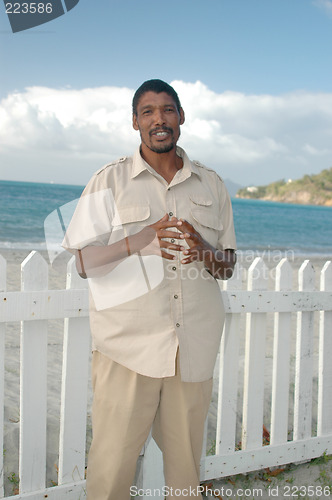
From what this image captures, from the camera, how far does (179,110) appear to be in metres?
2.27

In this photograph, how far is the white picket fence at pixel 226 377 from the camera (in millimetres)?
2598

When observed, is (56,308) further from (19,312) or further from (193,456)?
(193,456)

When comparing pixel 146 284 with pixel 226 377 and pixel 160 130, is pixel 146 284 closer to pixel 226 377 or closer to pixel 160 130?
pixel 160 130

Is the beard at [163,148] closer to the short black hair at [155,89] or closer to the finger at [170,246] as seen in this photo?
the short black hair at [155,89]

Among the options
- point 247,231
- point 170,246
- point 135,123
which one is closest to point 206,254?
point 170,246

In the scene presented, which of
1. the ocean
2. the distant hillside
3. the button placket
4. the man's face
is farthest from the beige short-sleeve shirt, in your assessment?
the distant hillside

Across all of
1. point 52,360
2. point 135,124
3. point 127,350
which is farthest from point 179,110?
point 52,360

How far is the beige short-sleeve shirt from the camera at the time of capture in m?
2.04

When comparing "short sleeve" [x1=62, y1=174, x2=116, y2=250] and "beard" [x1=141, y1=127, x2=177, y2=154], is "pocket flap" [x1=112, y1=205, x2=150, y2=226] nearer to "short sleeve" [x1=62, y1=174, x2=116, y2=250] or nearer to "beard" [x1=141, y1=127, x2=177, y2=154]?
"short sleeve" [x1=62, y1=174, x2=116, y2=250]

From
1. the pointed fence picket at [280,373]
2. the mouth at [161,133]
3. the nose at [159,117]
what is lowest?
the pointed fence picket at [280,373]

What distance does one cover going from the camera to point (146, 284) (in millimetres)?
2105

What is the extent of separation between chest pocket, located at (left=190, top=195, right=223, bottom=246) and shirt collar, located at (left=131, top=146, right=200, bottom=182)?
0.37ft

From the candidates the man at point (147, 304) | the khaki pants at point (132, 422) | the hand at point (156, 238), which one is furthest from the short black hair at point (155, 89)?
the khaki pants at point (132, 422)

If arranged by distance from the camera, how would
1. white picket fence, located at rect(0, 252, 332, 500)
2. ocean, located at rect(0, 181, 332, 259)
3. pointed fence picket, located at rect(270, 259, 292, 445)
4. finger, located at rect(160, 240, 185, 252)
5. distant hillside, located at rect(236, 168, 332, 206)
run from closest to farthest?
1. finger, located at rect(160, 240, 185, 252)
2. white picket fence, located at rect(0, 252, 332, 500)
3. pointed fence picket, located at rect(270, 259, 292, 445)
4. ocean, located at rect(0, 181, 332, 259)
5. distant hillside, located at rect(236, 168, 332, 206)
